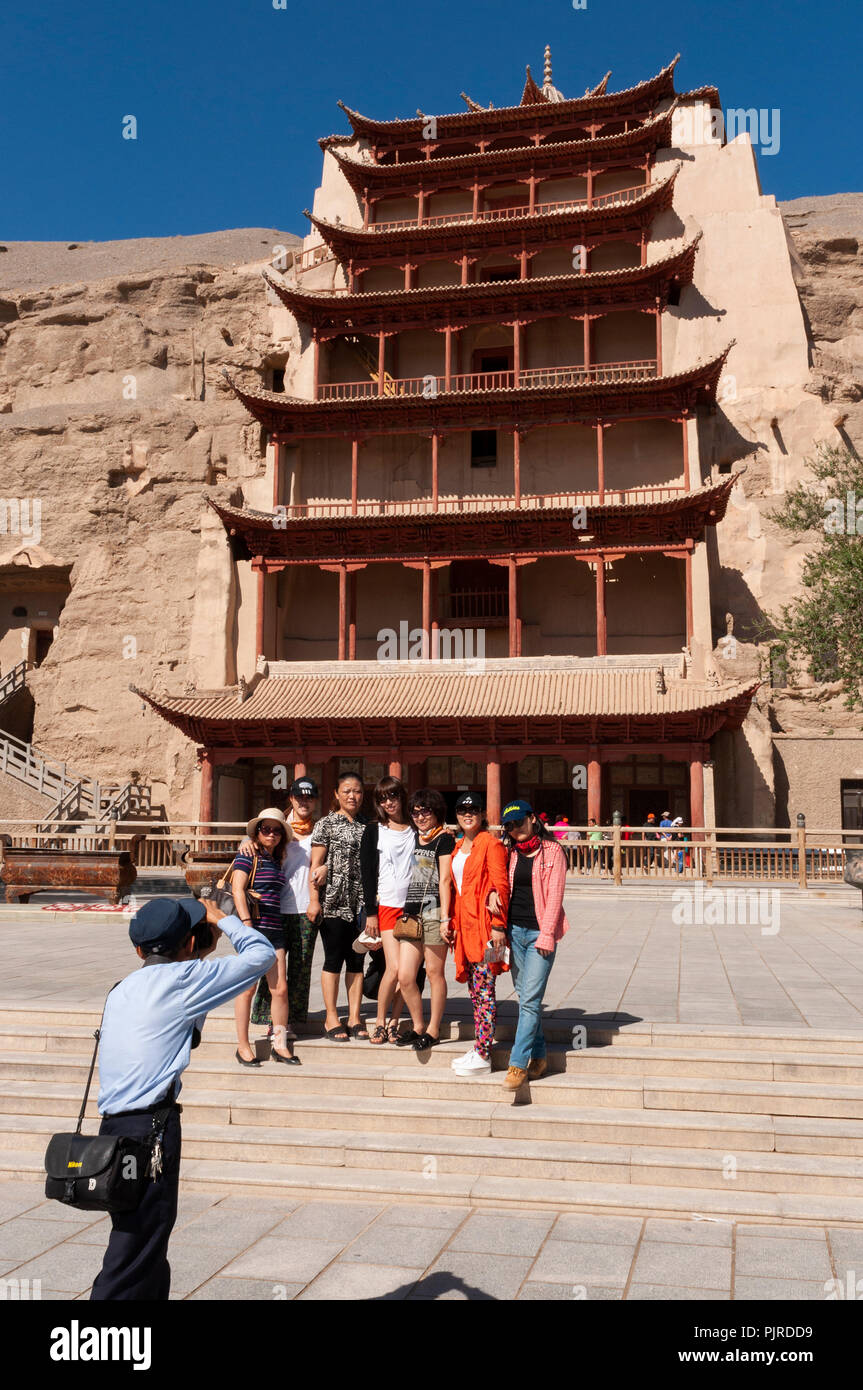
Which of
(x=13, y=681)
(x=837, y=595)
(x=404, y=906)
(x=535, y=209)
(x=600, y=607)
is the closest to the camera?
(x=404, y=906)

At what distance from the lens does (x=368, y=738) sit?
25.2m

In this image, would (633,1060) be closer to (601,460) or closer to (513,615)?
(513,615)

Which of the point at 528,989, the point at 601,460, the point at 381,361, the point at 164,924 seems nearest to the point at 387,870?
the point at 528,989

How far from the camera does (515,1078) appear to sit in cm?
593

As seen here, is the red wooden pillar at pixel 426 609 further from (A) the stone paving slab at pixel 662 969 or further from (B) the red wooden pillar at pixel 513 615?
(A) the stone paving slab at pixel 662 969

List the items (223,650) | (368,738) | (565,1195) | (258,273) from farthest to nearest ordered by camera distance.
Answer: (258,273) → (223,650) → (368,738) → (565,1195)

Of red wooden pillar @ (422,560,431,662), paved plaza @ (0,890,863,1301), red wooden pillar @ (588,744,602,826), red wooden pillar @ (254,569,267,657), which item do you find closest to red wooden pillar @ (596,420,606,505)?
red wooden pillar @ (422,560,431,662)

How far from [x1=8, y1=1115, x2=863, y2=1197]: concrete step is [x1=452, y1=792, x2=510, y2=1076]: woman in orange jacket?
0.67 m

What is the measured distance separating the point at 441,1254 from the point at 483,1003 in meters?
1.79

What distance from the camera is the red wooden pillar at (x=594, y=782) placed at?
2303cm
